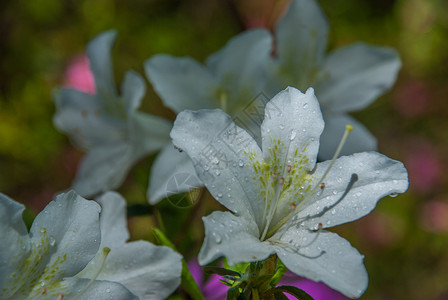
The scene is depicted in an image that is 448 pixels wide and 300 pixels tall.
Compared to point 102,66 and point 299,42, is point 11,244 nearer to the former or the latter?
point 102,66

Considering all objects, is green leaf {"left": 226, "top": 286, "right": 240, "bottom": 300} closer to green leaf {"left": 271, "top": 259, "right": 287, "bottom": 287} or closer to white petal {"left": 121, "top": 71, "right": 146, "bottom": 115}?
green leaf {"left": 271, "top": 259, "right": 287, "bottom": 287}

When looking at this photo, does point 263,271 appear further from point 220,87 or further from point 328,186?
point 220,87

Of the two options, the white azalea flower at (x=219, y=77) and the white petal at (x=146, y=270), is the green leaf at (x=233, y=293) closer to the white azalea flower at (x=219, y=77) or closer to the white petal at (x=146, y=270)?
the white petal at (x=146, y=270)

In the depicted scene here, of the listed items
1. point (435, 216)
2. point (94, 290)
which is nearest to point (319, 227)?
point (94, 290)

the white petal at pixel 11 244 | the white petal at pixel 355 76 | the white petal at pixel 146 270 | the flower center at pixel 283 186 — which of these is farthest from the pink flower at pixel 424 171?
the white petal at pixel 11 244

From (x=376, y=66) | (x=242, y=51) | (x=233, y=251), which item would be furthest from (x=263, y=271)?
(x=376, y=66)

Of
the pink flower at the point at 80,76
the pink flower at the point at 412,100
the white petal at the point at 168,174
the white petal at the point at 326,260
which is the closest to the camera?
the white petal at the point at 326,260
